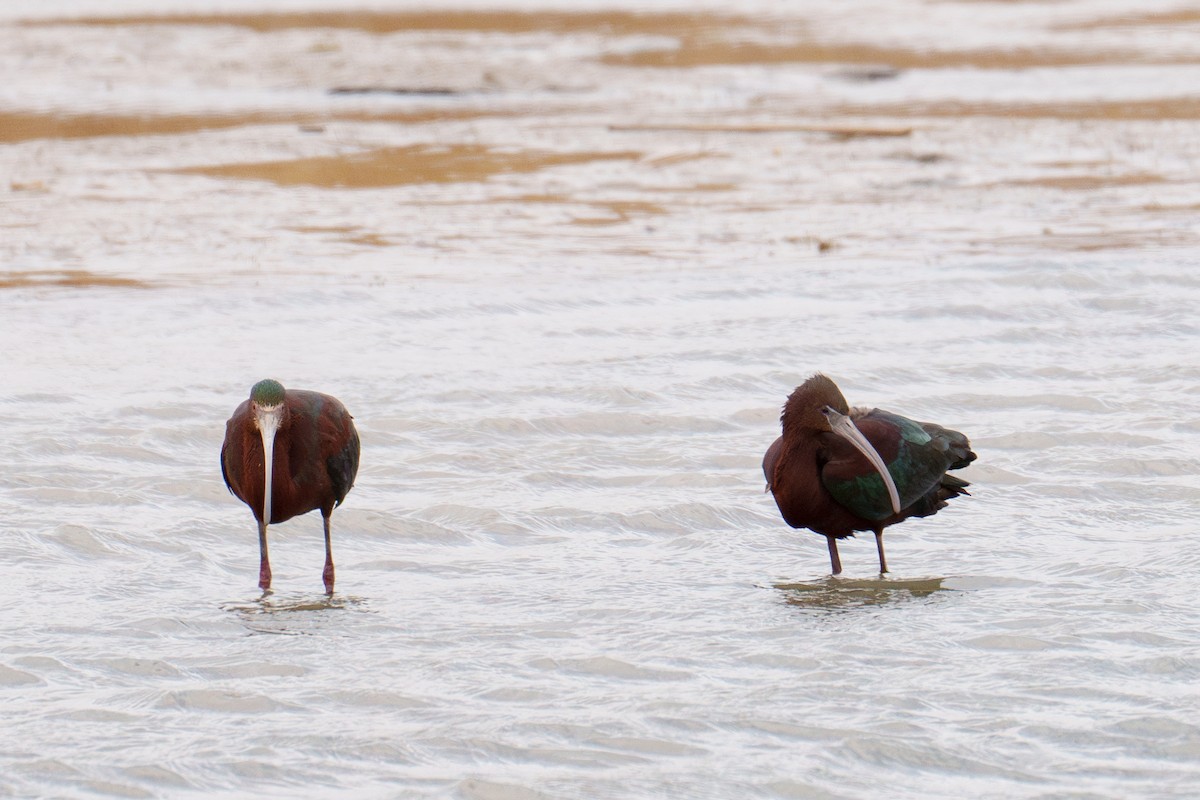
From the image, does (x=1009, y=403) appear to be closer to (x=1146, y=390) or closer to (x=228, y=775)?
(x=1146, y=390)

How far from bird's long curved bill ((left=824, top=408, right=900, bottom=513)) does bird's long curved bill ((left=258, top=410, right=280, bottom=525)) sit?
201 cm

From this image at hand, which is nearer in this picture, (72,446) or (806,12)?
(72,446)

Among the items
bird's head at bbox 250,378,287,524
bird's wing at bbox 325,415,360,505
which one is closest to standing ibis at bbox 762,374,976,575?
bird's wing at bbox 325,415,360,505

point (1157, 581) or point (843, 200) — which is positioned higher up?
point (843, 200)

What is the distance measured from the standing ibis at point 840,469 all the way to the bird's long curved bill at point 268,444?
A: 1.84 m

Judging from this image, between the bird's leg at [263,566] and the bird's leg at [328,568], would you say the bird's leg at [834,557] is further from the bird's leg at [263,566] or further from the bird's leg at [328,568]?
the bird's leg at [263,566]

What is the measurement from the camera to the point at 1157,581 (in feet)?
22.4

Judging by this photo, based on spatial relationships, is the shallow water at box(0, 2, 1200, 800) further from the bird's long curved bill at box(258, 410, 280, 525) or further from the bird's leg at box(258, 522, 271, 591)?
the bird's long curved bill at box(258, 410, 280, 525)

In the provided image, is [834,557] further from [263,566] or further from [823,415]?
[263,566]

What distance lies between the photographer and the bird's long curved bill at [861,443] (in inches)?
274

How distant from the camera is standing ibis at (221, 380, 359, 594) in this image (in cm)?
684

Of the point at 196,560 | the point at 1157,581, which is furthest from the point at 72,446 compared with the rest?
the point at 1157,581

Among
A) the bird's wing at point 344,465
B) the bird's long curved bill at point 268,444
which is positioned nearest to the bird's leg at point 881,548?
the bird's wing at point 344,465

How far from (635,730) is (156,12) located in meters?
22.8
